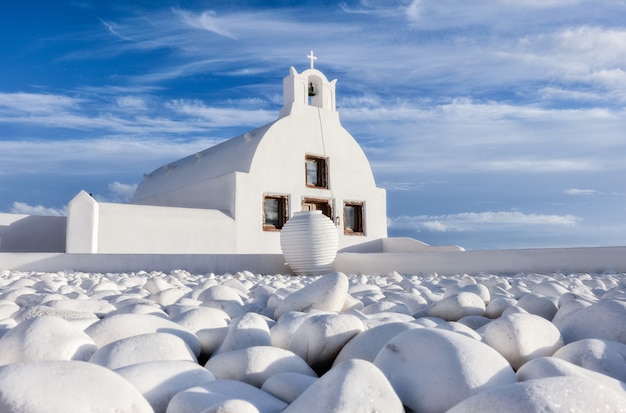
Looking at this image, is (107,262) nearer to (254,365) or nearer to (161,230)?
(161,230)

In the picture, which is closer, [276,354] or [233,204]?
[276,354]

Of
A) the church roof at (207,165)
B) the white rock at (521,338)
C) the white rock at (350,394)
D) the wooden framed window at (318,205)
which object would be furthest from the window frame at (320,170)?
the white rock at (350,394)

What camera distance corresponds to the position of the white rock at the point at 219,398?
0.99 meters

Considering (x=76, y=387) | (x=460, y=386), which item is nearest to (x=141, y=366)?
(x=76, y=387)

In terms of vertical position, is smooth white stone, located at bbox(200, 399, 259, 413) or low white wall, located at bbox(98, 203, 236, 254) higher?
low white wall, located at bbox(98, 203, 236, 254)

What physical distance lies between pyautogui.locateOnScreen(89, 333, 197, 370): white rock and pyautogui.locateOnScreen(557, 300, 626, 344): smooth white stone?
43.6 inches

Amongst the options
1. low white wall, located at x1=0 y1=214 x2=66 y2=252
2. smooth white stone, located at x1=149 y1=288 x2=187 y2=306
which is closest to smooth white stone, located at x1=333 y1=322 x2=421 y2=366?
smooth white stone, located at x1=149 y1=288 x2=187 y2=306

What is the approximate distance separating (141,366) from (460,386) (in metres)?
0.66

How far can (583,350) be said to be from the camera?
4.12ft

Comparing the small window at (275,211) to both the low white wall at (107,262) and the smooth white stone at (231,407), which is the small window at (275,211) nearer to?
the low white wall at (107,262)

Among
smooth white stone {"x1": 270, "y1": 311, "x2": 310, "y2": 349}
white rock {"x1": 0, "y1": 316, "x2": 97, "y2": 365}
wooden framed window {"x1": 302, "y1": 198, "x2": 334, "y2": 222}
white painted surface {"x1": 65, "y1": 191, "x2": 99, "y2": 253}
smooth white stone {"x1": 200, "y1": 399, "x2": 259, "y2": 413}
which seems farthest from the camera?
wooden framed window {"x1": 302, "y1": 198, "x2": 334, "y2": 222}

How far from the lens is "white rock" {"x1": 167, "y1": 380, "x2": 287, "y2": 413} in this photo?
99 centimetres

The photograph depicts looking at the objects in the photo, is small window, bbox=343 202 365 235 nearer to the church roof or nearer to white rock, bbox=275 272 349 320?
the church roof

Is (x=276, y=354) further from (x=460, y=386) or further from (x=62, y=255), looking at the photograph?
(x=62, y=255)
